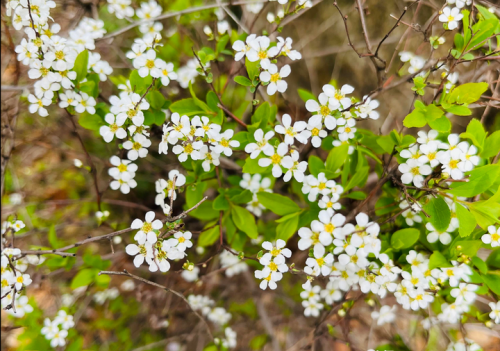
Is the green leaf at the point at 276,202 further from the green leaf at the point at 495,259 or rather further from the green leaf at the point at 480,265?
the green leaf at the point at 495,259

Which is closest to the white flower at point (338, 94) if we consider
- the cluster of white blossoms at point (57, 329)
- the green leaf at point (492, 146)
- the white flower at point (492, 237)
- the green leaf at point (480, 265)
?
the green leaf at point (492, 146)

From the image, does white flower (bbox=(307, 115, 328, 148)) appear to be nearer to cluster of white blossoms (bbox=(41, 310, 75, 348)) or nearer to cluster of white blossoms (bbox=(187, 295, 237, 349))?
cluster of white blossoms (bbox=(187, 295, 237, 349))

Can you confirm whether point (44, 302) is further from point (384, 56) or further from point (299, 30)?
point (384, 56)

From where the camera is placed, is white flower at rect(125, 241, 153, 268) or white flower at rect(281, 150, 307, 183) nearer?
white flower at rect(125, 241, 153, 268)

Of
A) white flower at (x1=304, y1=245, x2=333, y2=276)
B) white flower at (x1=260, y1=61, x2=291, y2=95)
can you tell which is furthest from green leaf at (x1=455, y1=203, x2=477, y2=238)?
white flower at (x1=260, y1=61, x2=291, y2=95)

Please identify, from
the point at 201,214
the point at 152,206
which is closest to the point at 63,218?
the point at 152,206

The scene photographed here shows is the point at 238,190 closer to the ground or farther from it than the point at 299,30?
closer to the ground
